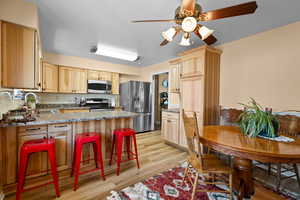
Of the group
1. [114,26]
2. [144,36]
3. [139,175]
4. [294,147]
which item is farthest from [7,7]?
[294,147]

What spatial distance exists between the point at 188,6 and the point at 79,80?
3884 mm

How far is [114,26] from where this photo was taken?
A: 7.64 ft

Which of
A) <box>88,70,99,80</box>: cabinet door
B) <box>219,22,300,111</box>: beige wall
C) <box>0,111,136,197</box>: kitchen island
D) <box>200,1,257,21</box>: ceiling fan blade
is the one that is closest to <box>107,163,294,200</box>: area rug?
<box>0,111,136,197</box>: kitchen island

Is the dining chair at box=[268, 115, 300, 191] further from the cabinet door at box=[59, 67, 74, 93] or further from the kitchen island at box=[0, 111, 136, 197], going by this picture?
the cabinet door at box=[59, 67, 74, 93]

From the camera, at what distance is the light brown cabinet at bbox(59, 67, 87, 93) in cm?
386

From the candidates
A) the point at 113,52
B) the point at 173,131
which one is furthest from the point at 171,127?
the point at 113,52

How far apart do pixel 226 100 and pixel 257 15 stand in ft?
5.21

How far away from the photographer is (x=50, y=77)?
3629 mm

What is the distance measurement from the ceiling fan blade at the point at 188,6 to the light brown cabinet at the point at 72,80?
3787mm

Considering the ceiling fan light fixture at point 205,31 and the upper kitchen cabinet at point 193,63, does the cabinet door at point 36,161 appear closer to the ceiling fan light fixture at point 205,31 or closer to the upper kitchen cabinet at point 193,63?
the ceiling fan light fixture at point 205,31

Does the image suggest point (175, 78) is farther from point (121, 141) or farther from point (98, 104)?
point (98, 104)

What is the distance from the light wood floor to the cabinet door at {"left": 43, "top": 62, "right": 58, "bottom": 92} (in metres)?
2.79

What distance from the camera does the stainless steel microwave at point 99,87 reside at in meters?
4.30

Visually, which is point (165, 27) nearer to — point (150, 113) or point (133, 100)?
point (133, 100)
